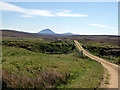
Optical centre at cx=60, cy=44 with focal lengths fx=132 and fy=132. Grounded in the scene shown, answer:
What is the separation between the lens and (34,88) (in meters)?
14.5

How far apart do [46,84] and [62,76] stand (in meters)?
3.13

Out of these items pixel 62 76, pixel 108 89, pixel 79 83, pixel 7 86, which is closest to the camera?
pixel 7 86

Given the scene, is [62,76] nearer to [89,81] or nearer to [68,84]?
[68,84]

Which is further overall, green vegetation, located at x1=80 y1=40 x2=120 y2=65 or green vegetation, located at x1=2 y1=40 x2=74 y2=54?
green vegetation, located at x1=2 y1=40 x2=74 y2=54

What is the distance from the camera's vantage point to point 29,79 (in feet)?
51.6

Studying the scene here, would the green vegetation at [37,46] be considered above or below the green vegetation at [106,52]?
above

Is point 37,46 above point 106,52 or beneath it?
above

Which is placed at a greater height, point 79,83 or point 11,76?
point 11,76

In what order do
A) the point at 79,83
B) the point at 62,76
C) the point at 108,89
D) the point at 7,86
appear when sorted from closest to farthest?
1. the point at 7,86
2. the point at 108,89
3. the point at 79,83
4. the point at 62,76

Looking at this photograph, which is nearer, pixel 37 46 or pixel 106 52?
pixel 37 46

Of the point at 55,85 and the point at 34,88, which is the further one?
the point at 55,85

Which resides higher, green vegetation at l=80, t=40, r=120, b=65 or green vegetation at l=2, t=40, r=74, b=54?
green vegetation at l=2, t=40, r=74, b=54

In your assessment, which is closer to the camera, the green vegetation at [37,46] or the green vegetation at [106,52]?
the green vegetation at [106,52]

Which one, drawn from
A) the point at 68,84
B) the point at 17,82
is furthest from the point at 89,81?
the point at 17,82
